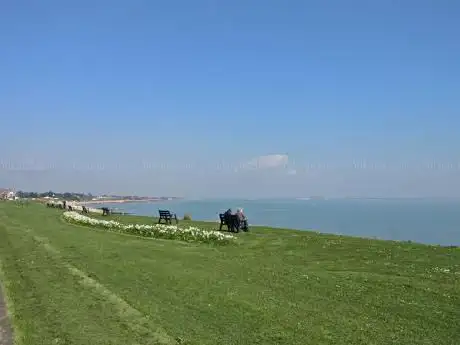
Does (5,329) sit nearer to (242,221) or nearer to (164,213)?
(242,221)

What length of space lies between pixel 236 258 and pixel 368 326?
7.75 m

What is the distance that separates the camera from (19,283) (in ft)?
37.7

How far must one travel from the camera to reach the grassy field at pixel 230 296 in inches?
301

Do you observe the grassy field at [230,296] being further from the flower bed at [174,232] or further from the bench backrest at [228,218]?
the bench backrest at [228,218]

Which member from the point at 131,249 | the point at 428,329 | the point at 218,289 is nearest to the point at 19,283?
the point at 218,289

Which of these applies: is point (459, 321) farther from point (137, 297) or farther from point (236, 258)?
point (236, 258)

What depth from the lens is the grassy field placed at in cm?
764

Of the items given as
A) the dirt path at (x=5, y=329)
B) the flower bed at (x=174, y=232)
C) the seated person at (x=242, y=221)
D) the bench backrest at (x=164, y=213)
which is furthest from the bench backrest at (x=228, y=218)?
the dirt path at (x=5, y=329)

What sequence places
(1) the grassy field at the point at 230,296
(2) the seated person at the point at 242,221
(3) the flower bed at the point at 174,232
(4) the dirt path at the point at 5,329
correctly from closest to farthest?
(4) the dirt path at the point at 5,329 → (1) the grassy field at the point at 230,296 → (3) the flower bed at the point at 174,232 → (2) the seated person at the point at 242,221

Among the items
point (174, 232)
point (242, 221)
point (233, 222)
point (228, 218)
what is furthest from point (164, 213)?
point (174, 232)

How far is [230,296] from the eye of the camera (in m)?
9.91

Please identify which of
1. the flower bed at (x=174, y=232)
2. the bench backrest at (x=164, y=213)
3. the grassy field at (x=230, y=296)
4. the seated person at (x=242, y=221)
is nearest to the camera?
the grassy field at (x=230, y=296)

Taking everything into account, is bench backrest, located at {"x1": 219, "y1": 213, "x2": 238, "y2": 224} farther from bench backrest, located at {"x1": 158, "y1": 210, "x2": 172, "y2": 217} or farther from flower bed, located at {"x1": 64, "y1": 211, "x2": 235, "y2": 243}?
bench backrest, located at {"x1": 158, "y1": 210, "x2": 172, "y2": 217}

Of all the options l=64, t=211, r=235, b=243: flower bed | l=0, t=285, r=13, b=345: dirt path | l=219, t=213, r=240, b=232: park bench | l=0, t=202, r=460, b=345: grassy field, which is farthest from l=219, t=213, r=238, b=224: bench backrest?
l=0, t=285, r=13, b=345: dirt path
